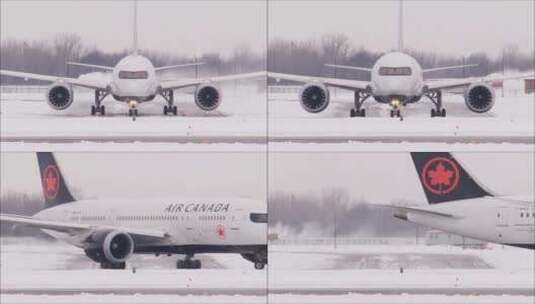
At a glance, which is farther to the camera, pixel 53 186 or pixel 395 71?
pixel 53 186

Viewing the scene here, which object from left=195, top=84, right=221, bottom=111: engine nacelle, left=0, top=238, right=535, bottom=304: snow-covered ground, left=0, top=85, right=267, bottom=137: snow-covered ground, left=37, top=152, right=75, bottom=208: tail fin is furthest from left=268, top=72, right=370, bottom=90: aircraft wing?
left=37, top=152, right=75, bottom=208: tail fin

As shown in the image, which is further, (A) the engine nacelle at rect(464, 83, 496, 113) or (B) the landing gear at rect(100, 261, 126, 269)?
(B) the landing gear at rect(100, 261, 126, 269)

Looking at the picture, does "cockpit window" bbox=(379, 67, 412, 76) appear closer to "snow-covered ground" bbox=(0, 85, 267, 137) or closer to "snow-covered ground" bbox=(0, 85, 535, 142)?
"snow-covered ground" bbox=(0, 85, 535, 142)

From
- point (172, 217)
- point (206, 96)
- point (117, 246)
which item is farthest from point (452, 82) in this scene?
point (117, 246)

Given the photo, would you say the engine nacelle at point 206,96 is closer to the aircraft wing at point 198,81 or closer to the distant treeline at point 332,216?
the aircraft wing at point 198,81

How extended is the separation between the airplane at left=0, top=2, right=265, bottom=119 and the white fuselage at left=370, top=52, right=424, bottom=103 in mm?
423

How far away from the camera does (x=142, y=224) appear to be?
5.62 metres

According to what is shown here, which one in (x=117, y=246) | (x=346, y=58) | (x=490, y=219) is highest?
(x=346, y=58)

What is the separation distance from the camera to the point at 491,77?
18.1ft

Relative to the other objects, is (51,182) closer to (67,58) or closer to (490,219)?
(67,58)

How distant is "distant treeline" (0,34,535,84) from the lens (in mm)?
5520

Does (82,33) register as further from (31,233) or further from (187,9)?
(31,233)

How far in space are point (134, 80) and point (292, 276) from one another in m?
0.92

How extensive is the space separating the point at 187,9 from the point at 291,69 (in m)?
0.45
